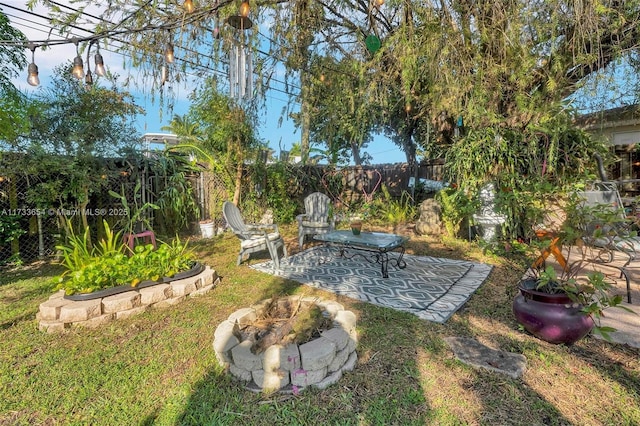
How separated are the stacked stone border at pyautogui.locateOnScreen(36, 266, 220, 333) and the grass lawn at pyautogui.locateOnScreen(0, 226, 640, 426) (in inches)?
3.9

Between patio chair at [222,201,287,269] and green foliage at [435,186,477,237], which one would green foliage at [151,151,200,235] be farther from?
green foliage at [435,186,477,237]

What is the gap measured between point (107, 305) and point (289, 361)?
1958mm

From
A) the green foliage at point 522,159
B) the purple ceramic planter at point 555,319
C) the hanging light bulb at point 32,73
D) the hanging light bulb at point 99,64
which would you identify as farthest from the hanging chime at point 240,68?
the green foliage at point 522,159

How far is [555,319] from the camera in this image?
2.20m

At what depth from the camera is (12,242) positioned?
14.5 ft

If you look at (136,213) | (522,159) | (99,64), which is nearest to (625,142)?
(522,159)

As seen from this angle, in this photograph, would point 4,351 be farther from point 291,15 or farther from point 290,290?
point 291,15

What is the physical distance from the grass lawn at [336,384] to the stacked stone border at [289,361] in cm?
6

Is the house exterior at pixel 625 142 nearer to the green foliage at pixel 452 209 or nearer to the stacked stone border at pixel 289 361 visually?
the green foliage at pixel 452 209

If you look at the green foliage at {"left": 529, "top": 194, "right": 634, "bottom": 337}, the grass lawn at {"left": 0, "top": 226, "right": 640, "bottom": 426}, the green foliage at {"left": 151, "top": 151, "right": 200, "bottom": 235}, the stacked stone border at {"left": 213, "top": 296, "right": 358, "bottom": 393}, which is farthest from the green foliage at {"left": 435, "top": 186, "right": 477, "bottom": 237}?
the green foliage at {"left": 151, "top": 151, "right": 200, "bottom": 235}

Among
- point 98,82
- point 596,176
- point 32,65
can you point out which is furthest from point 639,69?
point 98,82

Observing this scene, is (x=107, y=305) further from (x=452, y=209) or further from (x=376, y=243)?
(x=452, y=209)

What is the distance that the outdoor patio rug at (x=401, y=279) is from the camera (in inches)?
121

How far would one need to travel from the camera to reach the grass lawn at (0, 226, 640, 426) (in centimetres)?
163
